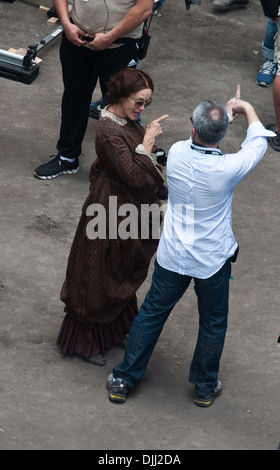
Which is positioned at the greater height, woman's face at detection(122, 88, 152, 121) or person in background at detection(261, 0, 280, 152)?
woman's face at detection(122, 88, 152, 121)

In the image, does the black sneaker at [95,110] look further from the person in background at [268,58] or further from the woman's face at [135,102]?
the woman's face at [135,102]

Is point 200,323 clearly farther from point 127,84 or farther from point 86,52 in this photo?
point 86,52

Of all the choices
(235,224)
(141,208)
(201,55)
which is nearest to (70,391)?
(141,208)

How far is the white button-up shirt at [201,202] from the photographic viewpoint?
3.73m

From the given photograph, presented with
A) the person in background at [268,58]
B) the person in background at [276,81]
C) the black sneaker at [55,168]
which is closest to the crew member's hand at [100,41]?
the black sneaker at [55,168]

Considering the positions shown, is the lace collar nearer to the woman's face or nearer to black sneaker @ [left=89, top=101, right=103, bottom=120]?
the woman's face

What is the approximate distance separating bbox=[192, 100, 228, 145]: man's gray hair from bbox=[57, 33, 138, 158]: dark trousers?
2114 millimetres

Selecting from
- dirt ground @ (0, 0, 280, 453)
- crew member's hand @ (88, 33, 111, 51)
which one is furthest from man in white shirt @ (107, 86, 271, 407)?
crew member's hand @ (88, 33, 111, 51)

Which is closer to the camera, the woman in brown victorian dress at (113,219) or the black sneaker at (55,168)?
the woman in brown victorian dress at (113,219)

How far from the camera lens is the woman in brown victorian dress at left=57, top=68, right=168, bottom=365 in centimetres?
417

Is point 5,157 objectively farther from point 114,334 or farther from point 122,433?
point 122,433

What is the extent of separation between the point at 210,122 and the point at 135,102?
63cm

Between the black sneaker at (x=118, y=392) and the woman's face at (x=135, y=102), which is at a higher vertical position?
the woman's face at (x=135, y=102)

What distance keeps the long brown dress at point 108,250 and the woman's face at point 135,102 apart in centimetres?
6
